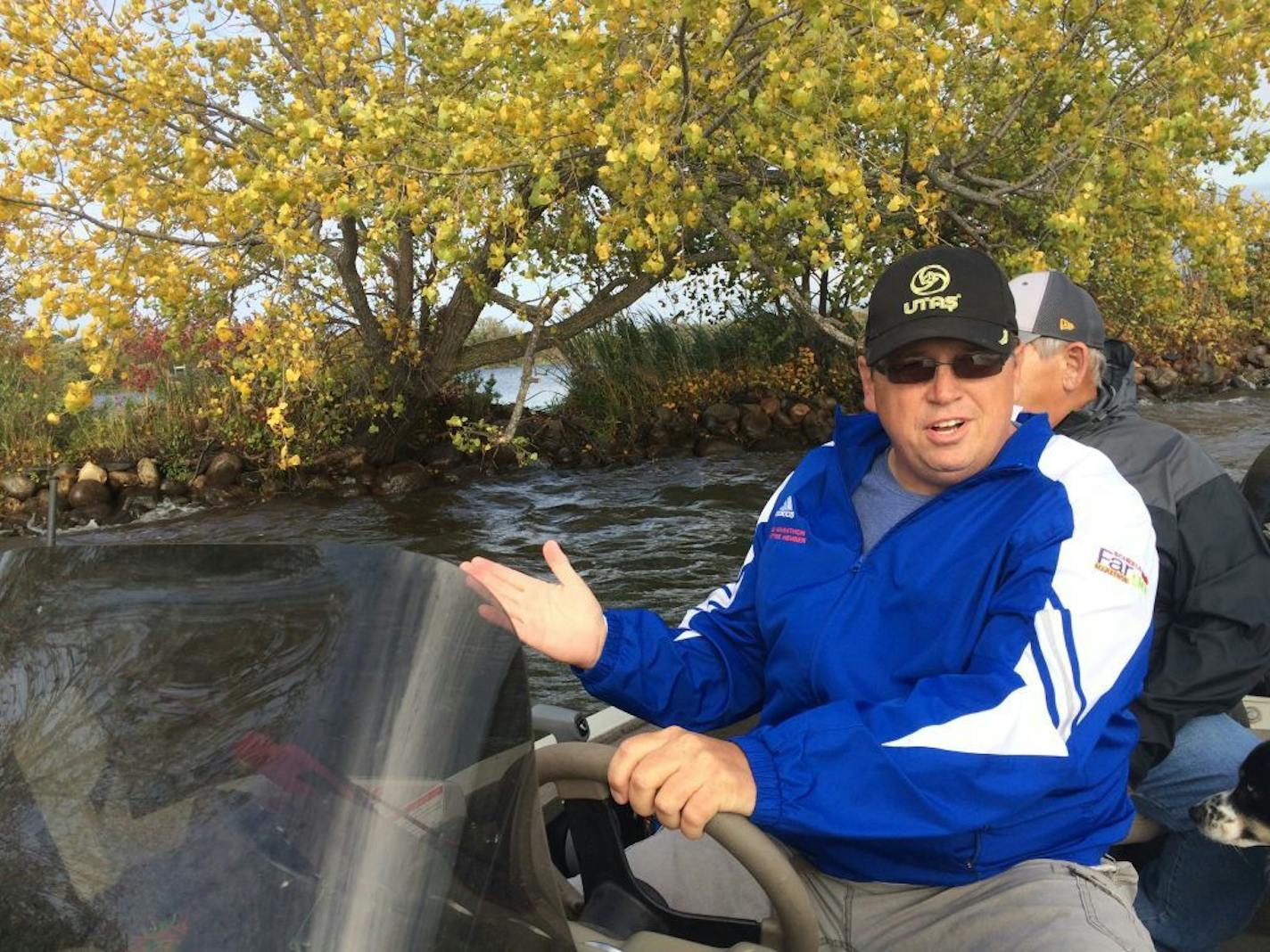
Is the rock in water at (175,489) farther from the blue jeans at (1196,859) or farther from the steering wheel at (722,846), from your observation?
the steering wheel at (722,846)

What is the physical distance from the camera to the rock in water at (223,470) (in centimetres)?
1098

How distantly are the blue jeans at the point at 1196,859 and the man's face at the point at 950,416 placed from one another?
112 cm

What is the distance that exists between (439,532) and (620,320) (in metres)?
5.24

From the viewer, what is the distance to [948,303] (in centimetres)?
190

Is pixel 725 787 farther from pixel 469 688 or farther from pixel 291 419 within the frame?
pixel 291 419

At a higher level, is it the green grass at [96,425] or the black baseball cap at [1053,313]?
the black baseball cap at [1053,313]

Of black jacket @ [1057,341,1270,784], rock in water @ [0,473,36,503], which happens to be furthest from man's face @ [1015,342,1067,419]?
rock in water @ [0,473,36,503]

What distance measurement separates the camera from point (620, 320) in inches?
555

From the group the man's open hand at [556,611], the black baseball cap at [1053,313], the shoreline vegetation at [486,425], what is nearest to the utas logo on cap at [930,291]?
the man's open hand at [556,611]

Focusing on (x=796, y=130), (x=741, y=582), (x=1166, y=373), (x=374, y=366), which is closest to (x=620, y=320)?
(x=374, y=366)

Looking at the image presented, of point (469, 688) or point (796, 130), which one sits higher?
point (796, 130)

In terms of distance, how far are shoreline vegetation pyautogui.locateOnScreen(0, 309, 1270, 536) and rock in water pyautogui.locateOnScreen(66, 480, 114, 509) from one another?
0.04ft

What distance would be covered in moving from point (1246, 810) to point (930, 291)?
1273 millimetres

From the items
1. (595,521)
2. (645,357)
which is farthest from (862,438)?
(645,357)
